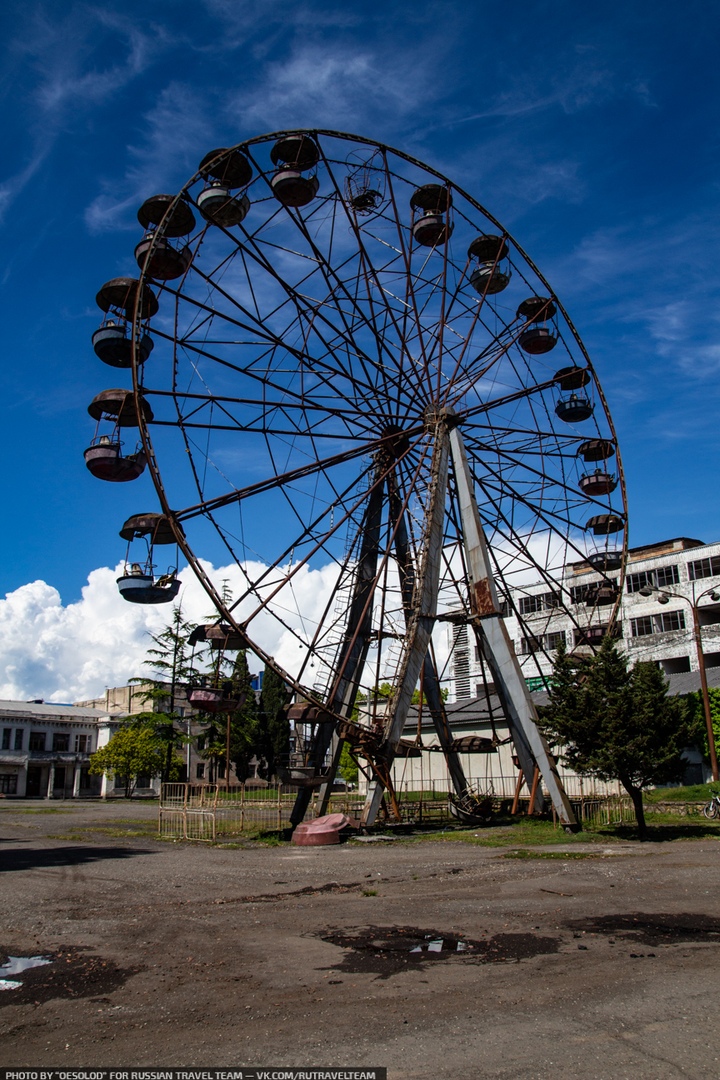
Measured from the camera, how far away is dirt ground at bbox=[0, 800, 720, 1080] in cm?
559

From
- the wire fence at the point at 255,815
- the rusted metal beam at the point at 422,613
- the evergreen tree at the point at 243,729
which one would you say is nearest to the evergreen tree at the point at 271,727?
the evergreen tree at the point at 243,729

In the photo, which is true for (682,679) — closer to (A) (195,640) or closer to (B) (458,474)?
(B) (458,474)

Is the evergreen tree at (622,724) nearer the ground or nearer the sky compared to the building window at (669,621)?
nearer the ground

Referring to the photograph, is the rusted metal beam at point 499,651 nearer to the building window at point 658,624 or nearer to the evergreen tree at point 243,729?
the evergreen tree at point 243,729

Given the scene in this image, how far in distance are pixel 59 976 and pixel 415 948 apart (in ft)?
12.1

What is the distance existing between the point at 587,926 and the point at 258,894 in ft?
18.7

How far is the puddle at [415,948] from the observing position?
808cm

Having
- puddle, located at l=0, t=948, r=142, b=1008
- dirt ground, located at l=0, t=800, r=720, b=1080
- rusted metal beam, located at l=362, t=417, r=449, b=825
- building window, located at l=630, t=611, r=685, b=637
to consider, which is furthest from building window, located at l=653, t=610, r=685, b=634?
puddle, located at l=0, t=948, r=142, b=1008

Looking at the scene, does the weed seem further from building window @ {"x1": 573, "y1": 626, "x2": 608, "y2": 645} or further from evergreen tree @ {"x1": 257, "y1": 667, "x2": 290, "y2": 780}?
evergreen tree @ {"x1": 257, "y1": 667, "x2": 290, "y2": 780}

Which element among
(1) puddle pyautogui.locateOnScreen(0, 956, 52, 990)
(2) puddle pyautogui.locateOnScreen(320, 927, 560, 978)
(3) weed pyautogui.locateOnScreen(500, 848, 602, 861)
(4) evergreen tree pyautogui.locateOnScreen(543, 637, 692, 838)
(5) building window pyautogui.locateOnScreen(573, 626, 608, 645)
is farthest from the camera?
(5) building window pyautogui.locateOnScreen(573, 626, 608, 645)

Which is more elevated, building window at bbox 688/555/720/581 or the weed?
building window at bbox 688/555/720/581

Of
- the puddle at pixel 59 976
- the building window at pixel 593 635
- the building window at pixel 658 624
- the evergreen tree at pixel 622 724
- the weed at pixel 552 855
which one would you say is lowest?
the weed at pixel 552 855

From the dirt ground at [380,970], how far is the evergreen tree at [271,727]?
2288 inches

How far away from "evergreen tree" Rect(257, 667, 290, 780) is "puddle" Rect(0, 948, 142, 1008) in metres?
62.9
